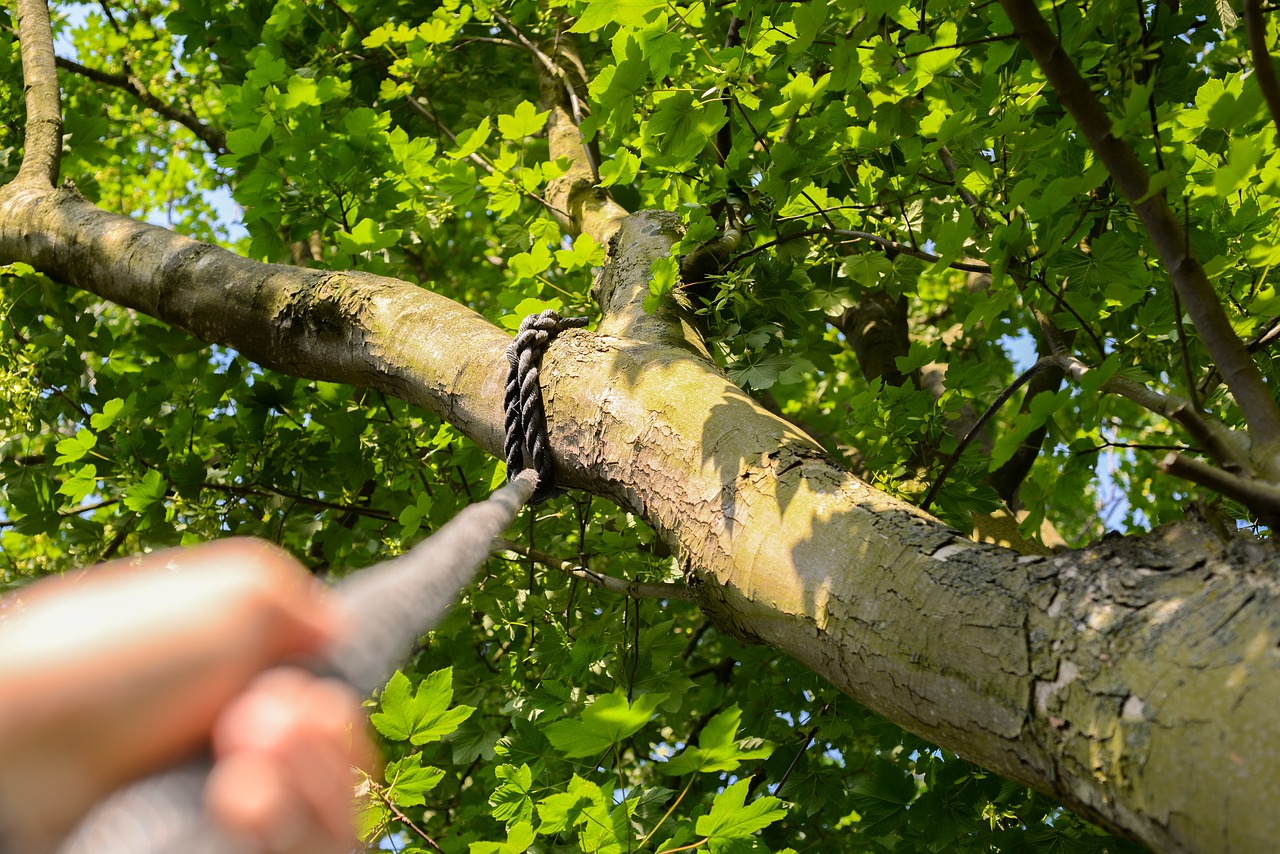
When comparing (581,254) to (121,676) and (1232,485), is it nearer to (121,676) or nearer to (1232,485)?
(1232,485)

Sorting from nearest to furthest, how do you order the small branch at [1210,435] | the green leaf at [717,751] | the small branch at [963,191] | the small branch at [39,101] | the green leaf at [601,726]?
the small branch at [1210,435] < the green leaf at [601,726] < the green leaf at [717,751] < the small branch at [963,191] < the small branch at [39,101]

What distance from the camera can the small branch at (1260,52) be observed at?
1.17 m

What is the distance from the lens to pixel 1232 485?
1091 millimetres

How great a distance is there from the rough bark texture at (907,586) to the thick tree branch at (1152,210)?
1.02 feet

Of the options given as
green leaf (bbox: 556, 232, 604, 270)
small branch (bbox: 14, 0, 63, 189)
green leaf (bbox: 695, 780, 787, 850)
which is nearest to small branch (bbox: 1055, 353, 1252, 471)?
green leaf (bbox: 695, 780, 787, 850)

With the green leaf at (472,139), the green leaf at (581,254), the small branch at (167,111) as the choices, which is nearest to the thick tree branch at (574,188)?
the green leaf at (581,254)

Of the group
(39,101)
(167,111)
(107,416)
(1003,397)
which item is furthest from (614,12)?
(167,111)

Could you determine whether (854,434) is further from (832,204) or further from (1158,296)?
(1158,296)

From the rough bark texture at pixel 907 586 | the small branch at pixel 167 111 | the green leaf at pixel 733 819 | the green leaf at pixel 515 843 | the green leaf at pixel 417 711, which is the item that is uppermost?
the small branch at pixel 167 111

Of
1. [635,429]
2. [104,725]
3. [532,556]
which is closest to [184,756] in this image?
[104,725]

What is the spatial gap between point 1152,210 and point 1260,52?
0.74 ft

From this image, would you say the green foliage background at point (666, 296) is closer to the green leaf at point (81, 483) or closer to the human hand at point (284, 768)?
the green leaf at point (81, 483)

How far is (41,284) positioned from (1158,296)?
3.35m

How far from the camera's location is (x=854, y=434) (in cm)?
266
